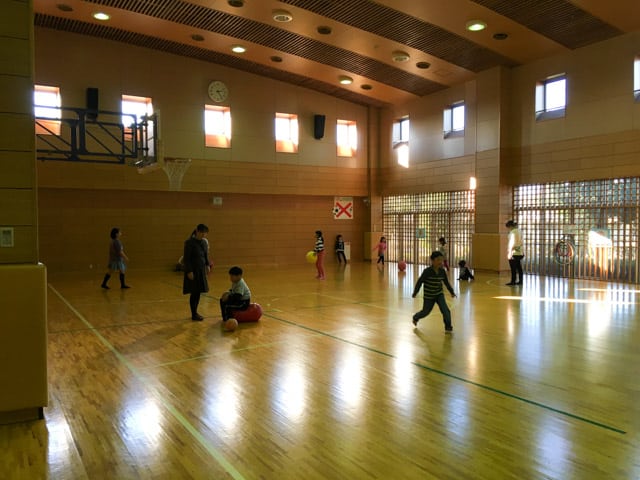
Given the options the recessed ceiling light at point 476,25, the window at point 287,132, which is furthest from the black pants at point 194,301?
the window at point 287,132

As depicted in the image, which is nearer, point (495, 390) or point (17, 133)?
point (17, 133)

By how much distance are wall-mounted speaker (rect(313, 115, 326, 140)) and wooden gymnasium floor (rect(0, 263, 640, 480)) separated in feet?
41.3

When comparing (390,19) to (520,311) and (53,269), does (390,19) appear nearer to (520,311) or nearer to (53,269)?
(520,311)

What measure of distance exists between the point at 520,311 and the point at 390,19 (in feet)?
27.8

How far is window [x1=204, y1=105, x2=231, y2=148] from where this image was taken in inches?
736

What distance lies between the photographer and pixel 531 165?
1603cm

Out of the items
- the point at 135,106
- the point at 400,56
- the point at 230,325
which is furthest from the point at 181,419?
the point at 135,106

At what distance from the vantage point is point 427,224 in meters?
20.0

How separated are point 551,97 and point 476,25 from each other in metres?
3.95

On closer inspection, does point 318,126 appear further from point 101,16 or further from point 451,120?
point 101,16

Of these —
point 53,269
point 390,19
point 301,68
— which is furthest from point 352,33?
point 53,269

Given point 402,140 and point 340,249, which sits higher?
point 402,140

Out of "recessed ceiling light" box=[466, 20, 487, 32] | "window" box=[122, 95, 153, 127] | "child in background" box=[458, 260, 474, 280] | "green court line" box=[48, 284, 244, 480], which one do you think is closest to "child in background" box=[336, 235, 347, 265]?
"child in background" box=[458, 260, 474, 280]

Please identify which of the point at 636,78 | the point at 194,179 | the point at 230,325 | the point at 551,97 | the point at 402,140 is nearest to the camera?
the point at 230,325
